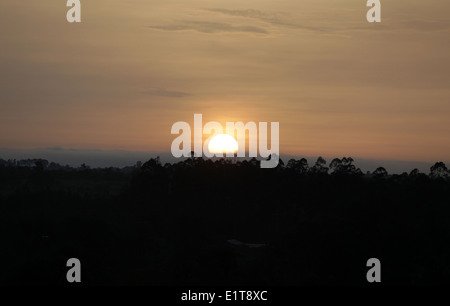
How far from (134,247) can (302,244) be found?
13.1 metres

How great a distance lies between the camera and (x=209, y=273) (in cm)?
4494

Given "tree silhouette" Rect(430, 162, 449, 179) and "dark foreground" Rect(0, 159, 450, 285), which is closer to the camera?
"dark foreground" Rect(0, 159, 450, 285)

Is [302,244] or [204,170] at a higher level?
[204,170]

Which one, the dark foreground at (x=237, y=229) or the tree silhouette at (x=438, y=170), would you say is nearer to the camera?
the dark foreground at (x=237, y=229)

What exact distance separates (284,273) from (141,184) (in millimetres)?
30828

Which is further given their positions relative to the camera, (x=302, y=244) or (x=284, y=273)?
(x=302, y=244)

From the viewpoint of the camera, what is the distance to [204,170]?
82125mm
